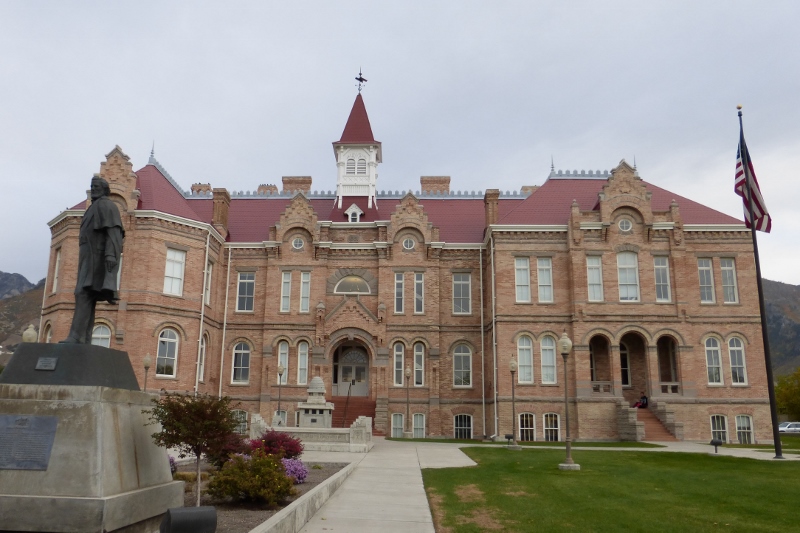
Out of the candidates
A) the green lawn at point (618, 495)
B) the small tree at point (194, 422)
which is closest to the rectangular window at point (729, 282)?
the green lawn at point (618, 495)

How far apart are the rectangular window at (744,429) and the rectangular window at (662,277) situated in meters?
7.21

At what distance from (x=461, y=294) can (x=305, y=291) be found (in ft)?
30.9

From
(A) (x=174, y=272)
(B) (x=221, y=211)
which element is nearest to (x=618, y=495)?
(A) (x=174, y=272)

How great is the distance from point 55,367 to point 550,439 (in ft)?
91.0

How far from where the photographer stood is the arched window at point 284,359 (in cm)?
3547

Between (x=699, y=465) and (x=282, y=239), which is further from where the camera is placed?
(x=282, y=239)

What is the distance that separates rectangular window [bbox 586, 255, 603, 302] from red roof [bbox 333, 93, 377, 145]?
17.2m

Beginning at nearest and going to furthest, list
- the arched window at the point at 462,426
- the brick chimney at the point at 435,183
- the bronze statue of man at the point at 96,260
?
the bronze statue of man at the point at 96,260, the arched window at the point at 462,426, the brick chimney at the point at 435,183

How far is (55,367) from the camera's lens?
8141 millimetres

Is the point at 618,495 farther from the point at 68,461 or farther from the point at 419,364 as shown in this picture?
the point at 419,364

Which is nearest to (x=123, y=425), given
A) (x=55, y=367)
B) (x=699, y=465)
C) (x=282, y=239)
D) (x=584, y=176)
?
(x=55, y=367)

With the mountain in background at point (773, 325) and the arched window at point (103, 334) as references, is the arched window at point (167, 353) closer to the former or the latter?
the arched window at point (103, 334)

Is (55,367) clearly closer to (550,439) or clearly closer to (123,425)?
(123,425)

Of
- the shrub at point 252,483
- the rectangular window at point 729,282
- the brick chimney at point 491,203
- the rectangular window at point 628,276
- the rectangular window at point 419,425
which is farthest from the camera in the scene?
the brick chimney at point 491,203
